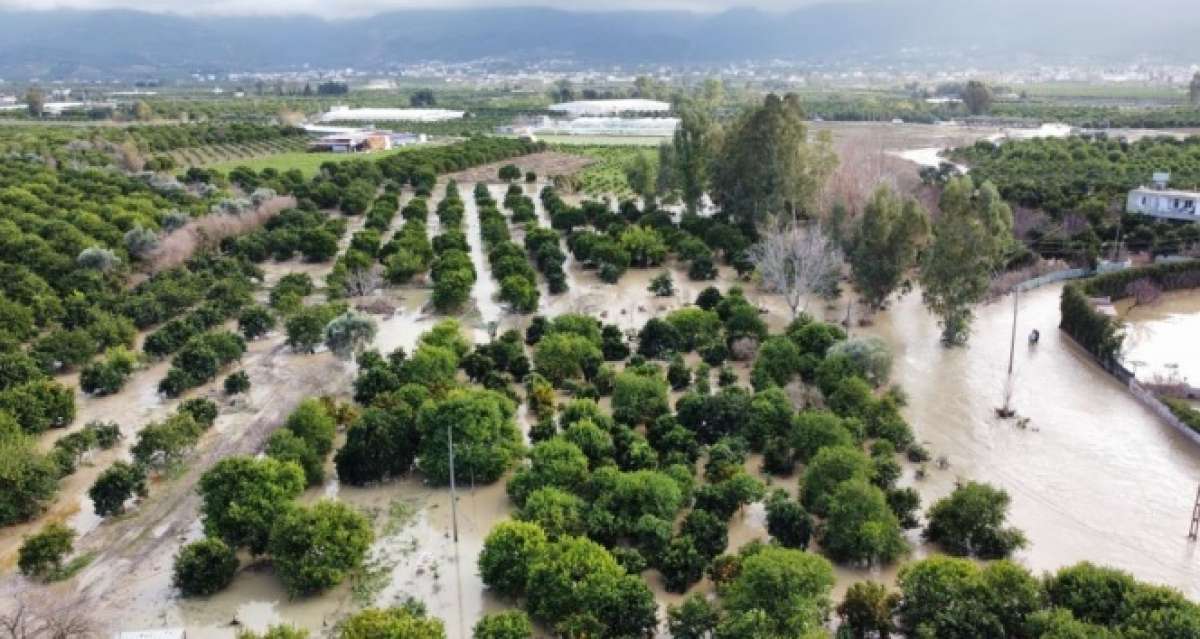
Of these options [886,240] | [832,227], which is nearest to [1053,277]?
[832,227]

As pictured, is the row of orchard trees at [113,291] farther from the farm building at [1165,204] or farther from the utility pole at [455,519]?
the farm building at [1165,204]

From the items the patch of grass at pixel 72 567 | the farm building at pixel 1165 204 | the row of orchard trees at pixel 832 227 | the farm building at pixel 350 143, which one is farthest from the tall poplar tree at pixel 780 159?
the farm building at pixel 350 143

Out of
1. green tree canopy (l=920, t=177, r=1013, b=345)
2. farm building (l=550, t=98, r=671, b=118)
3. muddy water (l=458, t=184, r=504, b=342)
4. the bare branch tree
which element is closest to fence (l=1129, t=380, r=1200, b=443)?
green tree canopy (l=920, t=177, r=1013, b=345)

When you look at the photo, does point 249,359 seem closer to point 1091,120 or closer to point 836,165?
point 836,165

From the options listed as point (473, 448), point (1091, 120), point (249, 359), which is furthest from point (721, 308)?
point (1091, 120)

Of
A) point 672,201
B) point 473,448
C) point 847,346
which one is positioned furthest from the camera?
point 672,201
